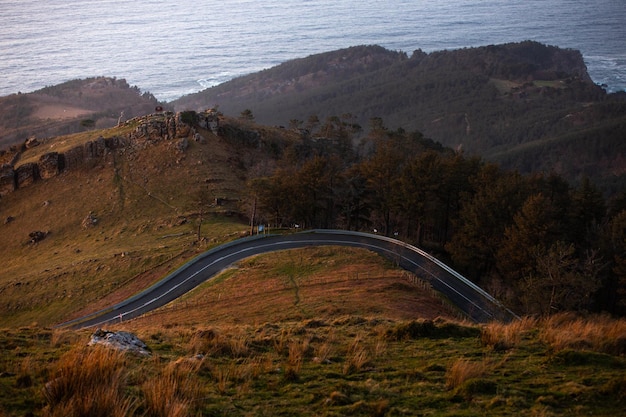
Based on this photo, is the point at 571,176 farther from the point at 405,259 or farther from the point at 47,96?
the point at 47,96

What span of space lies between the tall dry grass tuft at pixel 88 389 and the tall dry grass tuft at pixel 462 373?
5950 mm

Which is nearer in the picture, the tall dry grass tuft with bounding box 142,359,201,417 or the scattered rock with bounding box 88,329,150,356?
the tall dry grass tuft with bounding box 142,359,201,417

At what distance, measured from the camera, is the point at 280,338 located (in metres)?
14.7

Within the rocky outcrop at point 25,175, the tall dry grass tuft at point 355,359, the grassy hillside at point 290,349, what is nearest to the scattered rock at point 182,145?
the rocky outcrop at point 25,175

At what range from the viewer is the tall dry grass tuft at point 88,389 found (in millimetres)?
6797

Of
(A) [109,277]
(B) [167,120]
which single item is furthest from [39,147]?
(A) [109,277]

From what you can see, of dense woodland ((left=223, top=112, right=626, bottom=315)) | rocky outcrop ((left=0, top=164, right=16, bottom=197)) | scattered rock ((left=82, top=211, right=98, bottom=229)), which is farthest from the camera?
rocky outcrop ((left=0, top=164, right=16, bottom=197))

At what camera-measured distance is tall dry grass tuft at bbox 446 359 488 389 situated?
379 inches

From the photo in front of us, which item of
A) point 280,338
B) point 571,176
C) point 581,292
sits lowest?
point 571,176

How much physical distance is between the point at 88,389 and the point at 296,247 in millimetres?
39912

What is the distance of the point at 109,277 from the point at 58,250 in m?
17.3

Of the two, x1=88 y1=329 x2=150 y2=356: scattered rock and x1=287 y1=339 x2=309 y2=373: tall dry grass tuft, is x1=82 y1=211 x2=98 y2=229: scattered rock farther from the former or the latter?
x1=287 y1=339 x2=309 y2=373: tall dry grass tuft

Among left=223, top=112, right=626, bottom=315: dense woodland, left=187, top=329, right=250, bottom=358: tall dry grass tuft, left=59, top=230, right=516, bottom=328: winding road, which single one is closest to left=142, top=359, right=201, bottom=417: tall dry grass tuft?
left=187, top=329, right=250, bottom=358: tall dry grass tuft

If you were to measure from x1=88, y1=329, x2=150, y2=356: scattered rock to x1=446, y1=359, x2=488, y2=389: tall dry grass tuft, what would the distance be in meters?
7.03
